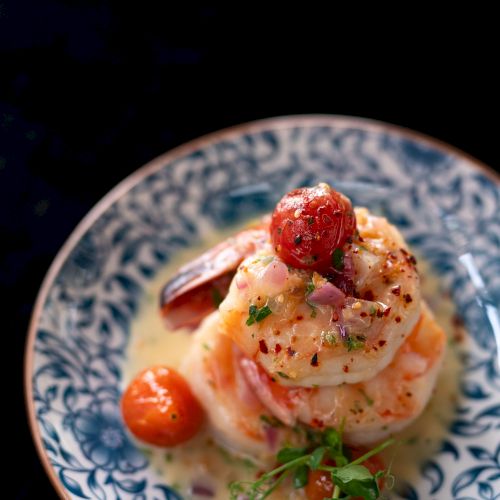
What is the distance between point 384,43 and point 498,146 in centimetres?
102

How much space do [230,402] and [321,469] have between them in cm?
45

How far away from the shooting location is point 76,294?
10.8ft

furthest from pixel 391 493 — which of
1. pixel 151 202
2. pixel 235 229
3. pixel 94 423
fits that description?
pixel 151 202

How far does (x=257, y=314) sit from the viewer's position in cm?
251

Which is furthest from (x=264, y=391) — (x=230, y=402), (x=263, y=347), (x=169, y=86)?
(x=169, y=86)

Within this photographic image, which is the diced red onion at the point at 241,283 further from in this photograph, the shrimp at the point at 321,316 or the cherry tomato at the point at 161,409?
the cherry tomato at the point at 161,409

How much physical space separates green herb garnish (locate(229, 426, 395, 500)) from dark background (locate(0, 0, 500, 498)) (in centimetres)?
172

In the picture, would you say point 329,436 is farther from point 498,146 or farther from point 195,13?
point 195,13

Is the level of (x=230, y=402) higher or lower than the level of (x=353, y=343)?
lower

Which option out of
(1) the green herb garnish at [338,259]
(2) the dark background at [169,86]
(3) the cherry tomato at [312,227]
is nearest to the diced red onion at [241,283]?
(3) the cherry tomato at [312,227]

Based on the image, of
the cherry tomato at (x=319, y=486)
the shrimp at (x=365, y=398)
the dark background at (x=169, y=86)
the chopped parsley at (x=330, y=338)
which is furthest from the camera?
the dark background at (x=169, y=86)

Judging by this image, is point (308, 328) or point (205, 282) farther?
point (205, 282)

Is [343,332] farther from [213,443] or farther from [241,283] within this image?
[213,443]

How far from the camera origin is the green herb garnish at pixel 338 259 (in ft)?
8.32
